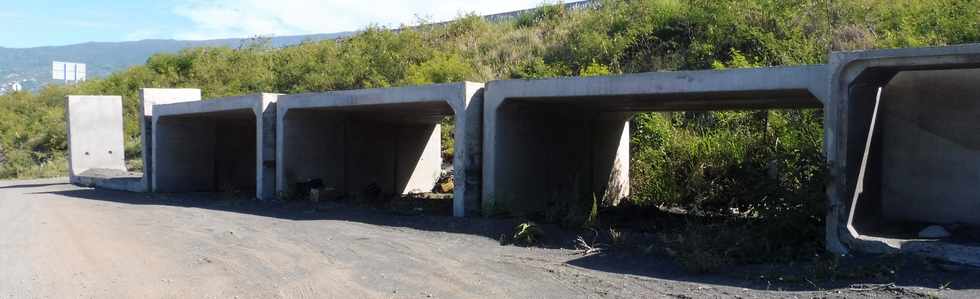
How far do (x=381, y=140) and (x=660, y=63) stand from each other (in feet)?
27.0

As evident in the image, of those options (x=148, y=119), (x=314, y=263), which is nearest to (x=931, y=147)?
(x=314, y=263)

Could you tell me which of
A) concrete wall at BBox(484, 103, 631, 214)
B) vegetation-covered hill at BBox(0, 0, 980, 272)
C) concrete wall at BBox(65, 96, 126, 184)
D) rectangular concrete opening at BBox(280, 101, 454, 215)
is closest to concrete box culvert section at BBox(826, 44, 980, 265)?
vegetation-covered hill at BBox(0, 0, 980, 272)

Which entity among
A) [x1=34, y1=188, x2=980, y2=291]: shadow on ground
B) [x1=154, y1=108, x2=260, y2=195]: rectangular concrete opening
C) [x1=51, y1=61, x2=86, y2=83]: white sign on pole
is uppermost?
[x1=51, y1=61, x2=86, y2=83]: white sign on pole

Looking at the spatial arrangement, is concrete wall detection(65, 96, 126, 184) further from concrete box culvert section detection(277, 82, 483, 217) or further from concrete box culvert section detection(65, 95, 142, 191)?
concrete box culvert section detection(277, 82, 483, 217)

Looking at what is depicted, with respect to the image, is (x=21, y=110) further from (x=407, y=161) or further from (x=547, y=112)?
(x=547, y=112)

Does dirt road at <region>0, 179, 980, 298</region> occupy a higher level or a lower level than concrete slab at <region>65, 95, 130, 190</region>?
lower

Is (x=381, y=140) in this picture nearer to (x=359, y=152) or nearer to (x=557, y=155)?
(x=359, y=152)

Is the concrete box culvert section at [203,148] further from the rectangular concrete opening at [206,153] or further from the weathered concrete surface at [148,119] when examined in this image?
the weathered concrete surface at [148,119]

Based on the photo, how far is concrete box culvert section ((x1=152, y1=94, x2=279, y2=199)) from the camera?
1973 centimetres

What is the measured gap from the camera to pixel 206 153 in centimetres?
2155

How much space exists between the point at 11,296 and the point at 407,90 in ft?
24.0

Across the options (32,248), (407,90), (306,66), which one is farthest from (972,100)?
(306,66)

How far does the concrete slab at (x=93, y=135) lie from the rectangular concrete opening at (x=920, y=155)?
22577mm

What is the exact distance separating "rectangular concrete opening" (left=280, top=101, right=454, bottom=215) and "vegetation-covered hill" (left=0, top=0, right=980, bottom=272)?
451 cm
